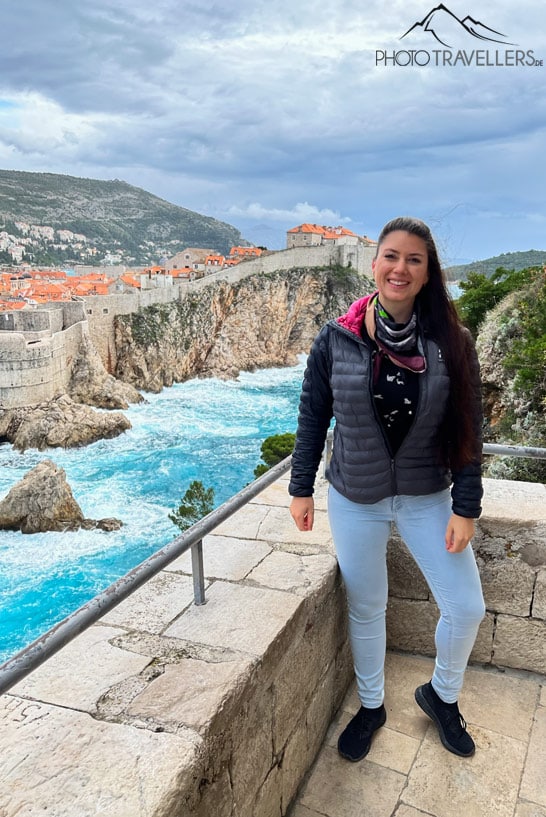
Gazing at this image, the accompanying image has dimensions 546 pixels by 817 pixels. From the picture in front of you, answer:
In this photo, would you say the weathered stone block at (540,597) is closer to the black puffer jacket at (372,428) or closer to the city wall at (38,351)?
the black puffer jacket at (372,428)

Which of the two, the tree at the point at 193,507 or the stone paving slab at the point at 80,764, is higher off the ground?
the stone paving slab at the point at 80,764

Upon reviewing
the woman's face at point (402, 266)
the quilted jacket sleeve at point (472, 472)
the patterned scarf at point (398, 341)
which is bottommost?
A: the quilted jacket sleeve at point (472, 472)

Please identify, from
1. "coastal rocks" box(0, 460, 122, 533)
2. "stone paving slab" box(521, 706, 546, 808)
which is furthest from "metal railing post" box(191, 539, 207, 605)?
"coastal rocks" box(0, 460, 122, 533)

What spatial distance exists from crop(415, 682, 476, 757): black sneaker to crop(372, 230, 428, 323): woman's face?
4.48 ft

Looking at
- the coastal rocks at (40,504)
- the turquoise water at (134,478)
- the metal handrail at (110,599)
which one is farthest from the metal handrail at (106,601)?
the coastal rocks at (40,504)

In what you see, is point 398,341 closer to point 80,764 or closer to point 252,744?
point 252,744

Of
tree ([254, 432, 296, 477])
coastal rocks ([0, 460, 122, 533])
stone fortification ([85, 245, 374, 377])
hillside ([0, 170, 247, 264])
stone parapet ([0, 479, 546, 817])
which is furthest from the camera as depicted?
hillside ([0, 170, 247, 264])

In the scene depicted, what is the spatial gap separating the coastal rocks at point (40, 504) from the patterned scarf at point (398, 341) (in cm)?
1665

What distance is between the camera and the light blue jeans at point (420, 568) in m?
1.69

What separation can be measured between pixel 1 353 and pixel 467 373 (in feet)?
83.9

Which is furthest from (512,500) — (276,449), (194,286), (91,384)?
(194,286)

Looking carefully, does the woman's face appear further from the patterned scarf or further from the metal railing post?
the metal railing post

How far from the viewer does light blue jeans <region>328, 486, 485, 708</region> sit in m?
1.69

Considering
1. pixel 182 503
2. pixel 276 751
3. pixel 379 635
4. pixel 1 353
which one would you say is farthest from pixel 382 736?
pixel 1 353
